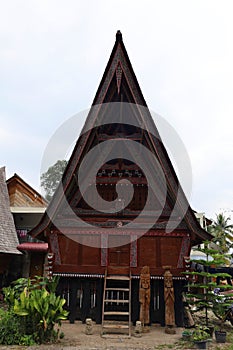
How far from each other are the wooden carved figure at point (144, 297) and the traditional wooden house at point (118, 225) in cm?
52

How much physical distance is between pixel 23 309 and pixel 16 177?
13.8 m

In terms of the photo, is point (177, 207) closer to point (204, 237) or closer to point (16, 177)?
point (204, 237)

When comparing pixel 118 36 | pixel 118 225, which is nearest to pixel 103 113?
pixel 118 36

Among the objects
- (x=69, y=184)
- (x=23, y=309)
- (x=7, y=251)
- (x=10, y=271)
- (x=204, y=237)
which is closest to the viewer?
(x=23, y=309)

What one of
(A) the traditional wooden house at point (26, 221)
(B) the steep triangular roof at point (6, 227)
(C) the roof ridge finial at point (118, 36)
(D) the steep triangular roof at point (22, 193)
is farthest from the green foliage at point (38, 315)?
(D) the steep triangular roof at point (22, 193)

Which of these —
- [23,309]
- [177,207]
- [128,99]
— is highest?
[128,99]

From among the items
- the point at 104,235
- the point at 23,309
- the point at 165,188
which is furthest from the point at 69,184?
the point at 23,309

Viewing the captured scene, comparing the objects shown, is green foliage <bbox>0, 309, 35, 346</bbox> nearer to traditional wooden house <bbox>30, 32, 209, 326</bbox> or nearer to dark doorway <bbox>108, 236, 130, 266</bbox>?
traditional wooden house <bbox>30, 32, 209, 326</bbox>

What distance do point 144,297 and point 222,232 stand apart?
28601 mm

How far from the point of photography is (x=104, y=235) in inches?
360

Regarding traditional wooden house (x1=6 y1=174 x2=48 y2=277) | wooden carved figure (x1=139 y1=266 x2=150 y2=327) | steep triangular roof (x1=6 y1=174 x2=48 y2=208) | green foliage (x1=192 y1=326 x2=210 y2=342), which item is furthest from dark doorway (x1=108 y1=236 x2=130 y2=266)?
steep triangular roof (x1=6 y1=174 x2=48 y2=208)

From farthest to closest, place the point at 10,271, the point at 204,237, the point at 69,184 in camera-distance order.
A: the point at 10,271 → the point at 69,184 → the point at 204,237

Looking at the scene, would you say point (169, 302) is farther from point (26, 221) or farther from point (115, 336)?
point (26, 221)

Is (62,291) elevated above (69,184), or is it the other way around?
(69,184)
